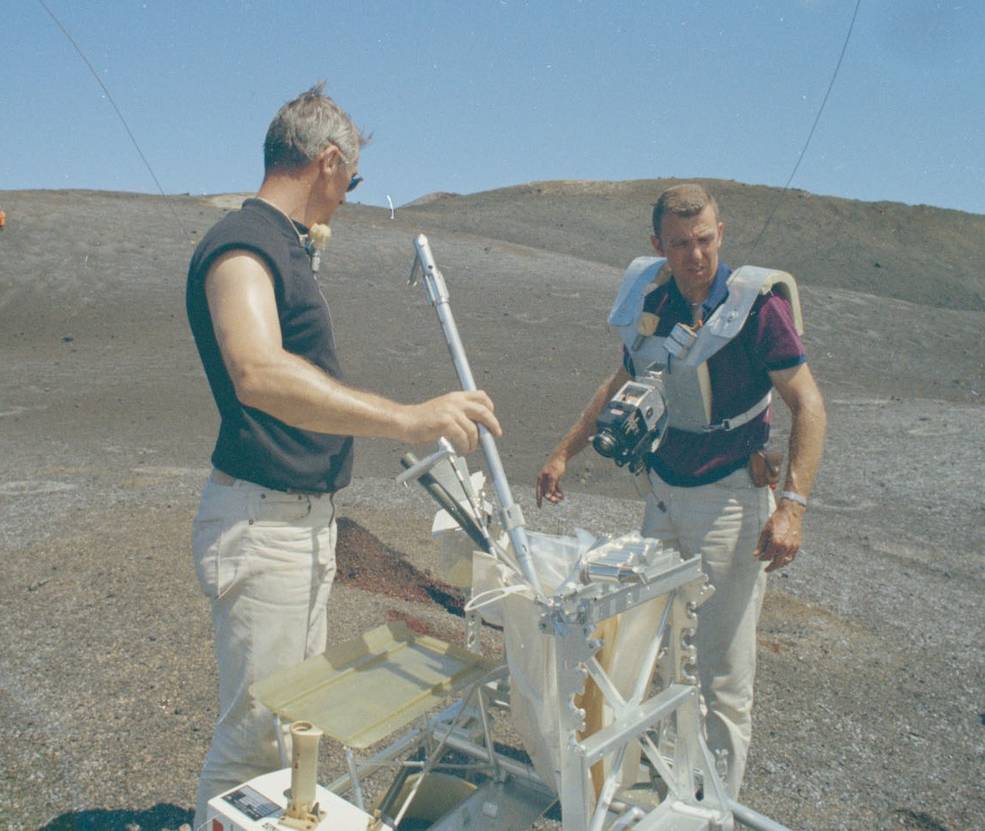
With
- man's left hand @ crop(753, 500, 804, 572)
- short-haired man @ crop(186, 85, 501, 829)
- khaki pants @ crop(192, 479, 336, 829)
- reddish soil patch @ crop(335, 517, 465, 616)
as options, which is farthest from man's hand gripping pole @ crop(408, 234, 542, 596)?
reddish soil patch @ crop(335, 517, 465, 616)

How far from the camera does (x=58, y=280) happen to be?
17.2m

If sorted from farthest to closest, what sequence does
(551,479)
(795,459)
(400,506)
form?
(400,506), (551,479), (795,459)

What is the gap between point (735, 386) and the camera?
11.2 feet

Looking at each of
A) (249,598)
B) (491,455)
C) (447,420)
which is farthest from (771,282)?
(249,598)

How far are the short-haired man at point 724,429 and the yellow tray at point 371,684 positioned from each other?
1.13m

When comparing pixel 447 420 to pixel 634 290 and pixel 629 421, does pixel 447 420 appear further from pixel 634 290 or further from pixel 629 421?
pixel 634 290

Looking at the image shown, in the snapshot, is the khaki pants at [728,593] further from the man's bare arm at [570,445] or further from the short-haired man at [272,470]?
the short-haired man at [272,470]

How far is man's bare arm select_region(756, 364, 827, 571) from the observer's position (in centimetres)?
314

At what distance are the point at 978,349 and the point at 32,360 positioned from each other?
18.0 meters

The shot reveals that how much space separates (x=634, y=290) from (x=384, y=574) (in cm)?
334

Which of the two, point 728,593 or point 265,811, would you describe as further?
point 728,593

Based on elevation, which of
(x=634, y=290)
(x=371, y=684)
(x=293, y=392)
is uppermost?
(x=634, y=290)

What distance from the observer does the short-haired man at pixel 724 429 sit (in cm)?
330

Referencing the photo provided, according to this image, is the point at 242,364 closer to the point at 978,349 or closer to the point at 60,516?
the point at 60,516
